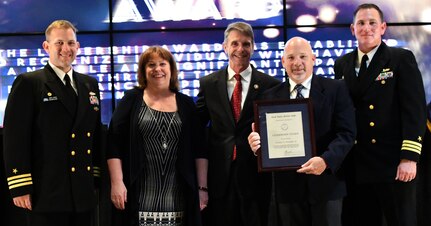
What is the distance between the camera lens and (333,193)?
10.7ft

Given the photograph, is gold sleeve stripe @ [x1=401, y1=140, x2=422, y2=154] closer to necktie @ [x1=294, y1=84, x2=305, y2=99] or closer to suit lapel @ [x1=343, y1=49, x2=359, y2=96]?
suit lapel @ [x1=343, y1=49, x2=359, y2=96]

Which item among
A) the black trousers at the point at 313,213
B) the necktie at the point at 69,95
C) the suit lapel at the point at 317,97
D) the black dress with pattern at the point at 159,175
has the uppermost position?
the necktie at the point at 69,95

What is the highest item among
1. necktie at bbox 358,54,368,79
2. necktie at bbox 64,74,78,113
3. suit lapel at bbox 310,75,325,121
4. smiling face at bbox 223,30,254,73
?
smiling face at bbox 223,30,254,73

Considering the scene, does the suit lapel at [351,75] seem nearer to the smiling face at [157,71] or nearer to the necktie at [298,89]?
the necktie at [298,89]

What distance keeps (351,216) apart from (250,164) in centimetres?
83

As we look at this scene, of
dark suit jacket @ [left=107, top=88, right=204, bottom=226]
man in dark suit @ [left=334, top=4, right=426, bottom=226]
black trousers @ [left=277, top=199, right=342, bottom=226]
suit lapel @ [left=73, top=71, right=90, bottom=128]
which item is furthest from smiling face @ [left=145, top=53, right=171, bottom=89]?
man in dark suit @ [left=334, top=4, right=426, bottom=226]

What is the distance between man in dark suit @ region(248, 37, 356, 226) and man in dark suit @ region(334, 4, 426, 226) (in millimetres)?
243

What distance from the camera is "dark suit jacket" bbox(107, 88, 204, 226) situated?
11.4 ft

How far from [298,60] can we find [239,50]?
1.69 ft

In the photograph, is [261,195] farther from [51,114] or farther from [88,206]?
[51,114]

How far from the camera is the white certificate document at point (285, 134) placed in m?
3.21

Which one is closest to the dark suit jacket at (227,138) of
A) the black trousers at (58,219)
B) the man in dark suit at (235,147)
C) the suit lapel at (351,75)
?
the man in dark suit at (235,147)

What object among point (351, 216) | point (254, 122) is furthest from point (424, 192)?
point (254, 122)

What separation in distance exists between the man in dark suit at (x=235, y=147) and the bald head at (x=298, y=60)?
0.34 m
